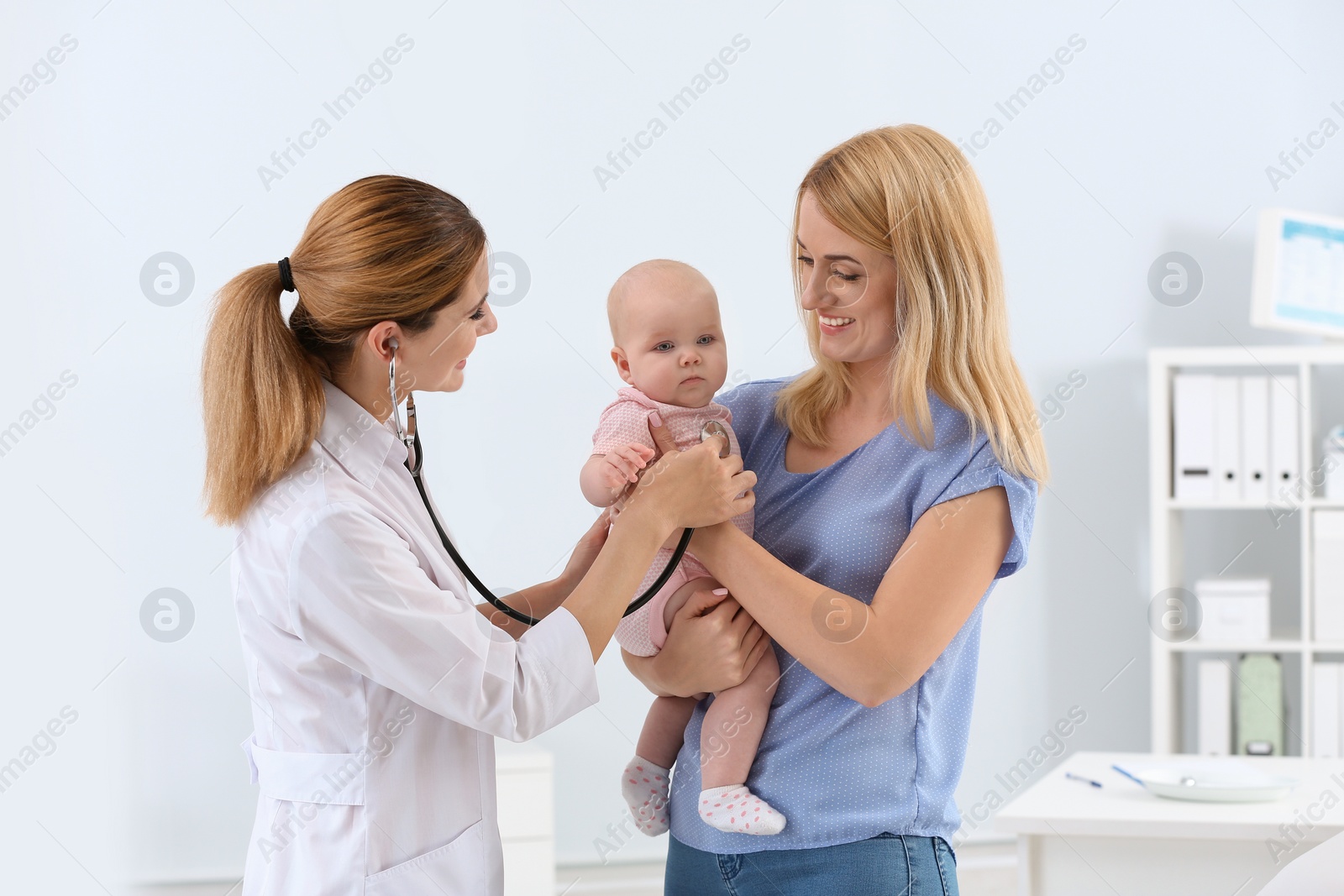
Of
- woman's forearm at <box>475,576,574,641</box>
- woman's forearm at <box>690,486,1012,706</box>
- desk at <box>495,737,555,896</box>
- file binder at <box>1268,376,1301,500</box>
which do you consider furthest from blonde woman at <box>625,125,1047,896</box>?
file binder at <box>1268,376,1301,500</box>

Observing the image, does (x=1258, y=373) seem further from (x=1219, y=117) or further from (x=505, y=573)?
(x=505, y=573)

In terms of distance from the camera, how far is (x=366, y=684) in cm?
117

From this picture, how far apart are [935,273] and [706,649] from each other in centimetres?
51

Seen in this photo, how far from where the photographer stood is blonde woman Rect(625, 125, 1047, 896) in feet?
3.94

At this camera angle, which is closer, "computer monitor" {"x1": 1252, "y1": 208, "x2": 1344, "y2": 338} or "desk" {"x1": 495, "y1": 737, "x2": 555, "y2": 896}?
"desk" {"x1": 495, "y1": 737, "x2": 555, "y2": 896}

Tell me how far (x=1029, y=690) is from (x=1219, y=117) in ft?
6.61

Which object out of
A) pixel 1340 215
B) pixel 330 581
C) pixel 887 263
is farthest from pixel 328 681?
pixel 1340 215

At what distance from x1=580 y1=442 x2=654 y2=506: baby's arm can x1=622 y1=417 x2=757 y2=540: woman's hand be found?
0.13 ft

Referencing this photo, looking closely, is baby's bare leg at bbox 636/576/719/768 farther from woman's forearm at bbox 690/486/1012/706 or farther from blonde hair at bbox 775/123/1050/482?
blonde hair at bbox 775/123/1050/482

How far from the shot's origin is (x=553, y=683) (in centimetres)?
119

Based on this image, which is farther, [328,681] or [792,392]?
[792,392]


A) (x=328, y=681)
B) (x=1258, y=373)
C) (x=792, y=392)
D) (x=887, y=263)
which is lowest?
(x=328, y=681)

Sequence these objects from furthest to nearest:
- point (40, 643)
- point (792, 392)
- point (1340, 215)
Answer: point (1340, 215), point (40, 643), point (792, 392)

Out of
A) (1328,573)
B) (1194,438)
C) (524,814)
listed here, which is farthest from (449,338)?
(1328,573)
